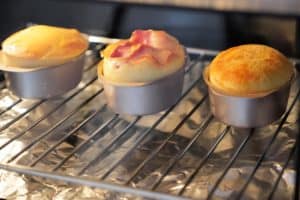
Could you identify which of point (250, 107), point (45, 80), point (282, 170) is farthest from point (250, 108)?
point (45, 80)

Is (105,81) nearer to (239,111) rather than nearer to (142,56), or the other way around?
(142,56)

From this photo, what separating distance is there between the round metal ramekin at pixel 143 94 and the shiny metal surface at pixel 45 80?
0.23 feet

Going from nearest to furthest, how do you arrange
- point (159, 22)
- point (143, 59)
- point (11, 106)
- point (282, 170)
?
point (282, 170) → point (143, 59) → point (11, 106) → point (159, 22)

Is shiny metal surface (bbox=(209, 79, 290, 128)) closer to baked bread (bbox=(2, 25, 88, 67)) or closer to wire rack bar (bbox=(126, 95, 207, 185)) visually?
wire rack bar (bbox=(126, 95, 207, 185))

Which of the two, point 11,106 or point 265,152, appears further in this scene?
point 11,106

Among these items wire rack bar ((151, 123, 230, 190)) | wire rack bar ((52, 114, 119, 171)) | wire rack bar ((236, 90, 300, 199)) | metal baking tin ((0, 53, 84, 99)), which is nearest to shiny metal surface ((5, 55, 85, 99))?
metal baking tin ((0, 53, 84, 99))

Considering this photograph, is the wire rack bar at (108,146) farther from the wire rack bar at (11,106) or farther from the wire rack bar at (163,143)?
the wire rack bar at (11,106)

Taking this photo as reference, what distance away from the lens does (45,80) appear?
917mm

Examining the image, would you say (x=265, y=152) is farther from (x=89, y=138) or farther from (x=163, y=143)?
(x=89, y=138)

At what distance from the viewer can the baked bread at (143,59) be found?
835mm

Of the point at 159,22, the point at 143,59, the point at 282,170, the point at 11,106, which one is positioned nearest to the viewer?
the point at 282,170

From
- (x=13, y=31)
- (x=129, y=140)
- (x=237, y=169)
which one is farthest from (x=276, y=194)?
(x=13, y=31)

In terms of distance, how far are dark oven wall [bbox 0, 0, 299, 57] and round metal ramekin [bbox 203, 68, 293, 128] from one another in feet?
0.55

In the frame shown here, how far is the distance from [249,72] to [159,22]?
29 centimetres
